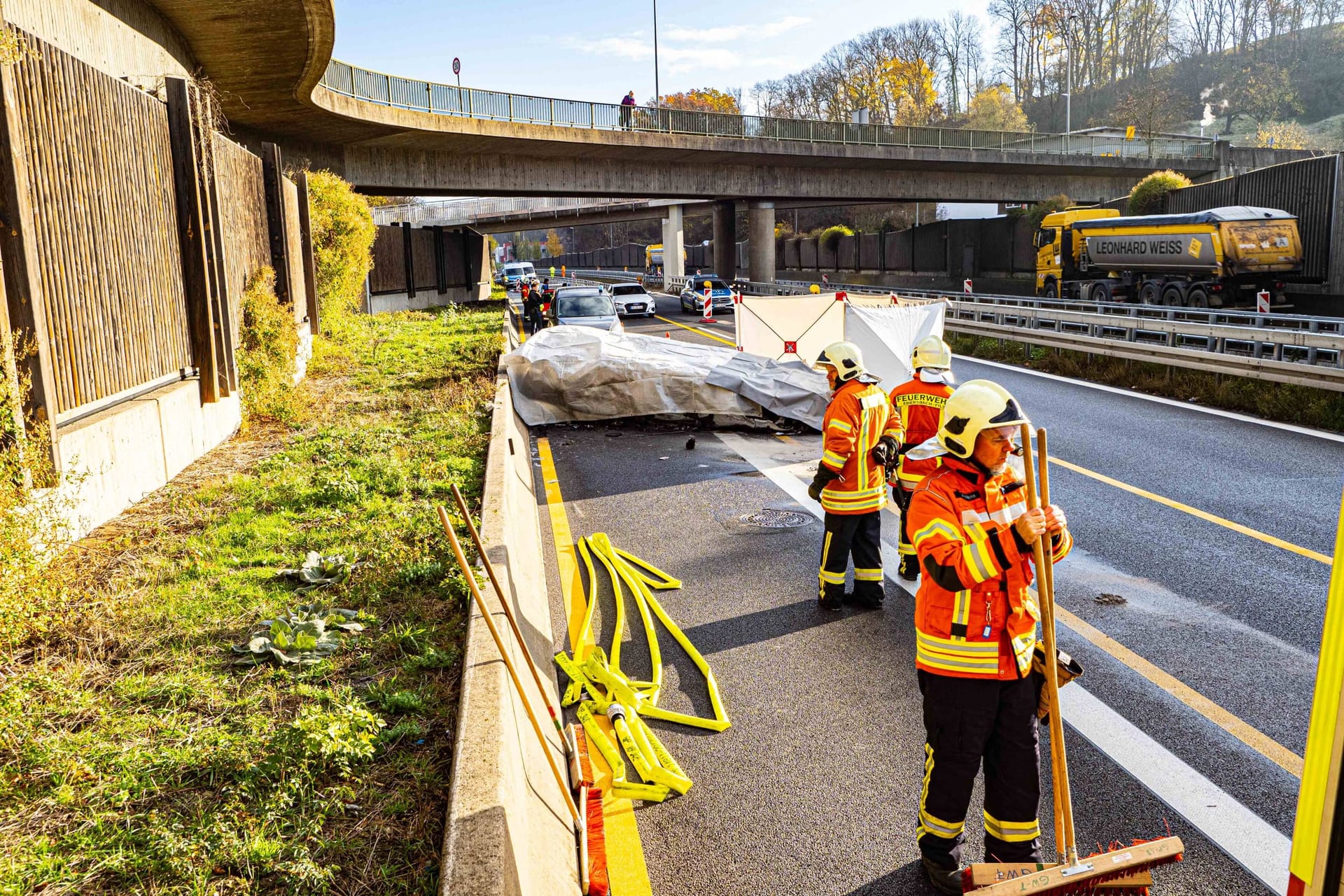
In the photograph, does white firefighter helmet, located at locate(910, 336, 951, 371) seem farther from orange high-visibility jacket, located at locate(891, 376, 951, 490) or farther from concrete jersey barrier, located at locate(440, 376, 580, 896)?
concrete jersey barrier, located at locate(440, 376, 580, 896)

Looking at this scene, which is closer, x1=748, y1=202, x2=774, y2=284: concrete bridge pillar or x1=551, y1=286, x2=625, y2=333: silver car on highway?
x1=551, y1=286, x2=625, y2=333: silver car on highway

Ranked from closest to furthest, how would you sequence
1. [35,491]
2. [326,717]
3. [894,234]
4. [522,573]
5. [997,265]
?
[326,717] < [35,491] < [522,573] < [997,265] < [894,234]

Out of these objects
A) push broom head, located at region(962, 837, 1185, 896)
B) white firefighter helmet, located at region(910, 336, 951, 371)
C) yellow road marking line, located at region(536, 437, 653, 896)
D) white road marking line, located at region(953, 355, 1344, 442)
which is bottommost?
yellow road marking line, located at region(536, 437, 653, 896)

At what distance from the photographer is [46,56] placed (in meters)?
7.08

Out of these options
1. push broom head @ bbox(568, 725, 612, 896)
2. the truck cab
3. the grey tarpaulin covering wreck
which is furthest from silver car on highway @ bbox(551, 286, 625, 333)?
push broom head @ bbox(568, 725, 612, 896)

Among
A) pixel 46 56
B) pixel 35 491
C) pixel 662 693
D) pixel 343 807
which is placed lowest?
pixel 662 693

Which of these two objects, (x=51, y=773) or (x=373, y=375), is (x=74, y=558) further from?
(x=373, y=375)

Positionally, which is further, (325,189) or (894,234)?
(894,234)

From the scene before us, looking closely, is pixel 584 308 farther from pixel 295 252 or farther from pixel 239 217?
pixel 239 217

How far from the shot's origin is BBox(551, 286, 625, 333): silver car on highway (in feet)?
85.4

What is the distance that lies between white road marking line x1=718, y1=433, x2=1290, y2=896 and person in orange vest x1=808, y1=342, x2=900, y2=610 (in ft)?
5.85

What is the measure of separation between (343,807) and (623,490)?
7.32 metres

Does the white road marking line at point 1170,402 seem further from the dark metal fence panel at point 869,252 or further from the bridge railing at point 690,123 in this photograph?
the dark metal fence panel at point 869,252

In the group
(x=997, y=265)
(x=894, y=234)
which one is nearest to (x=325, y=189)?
(x=997, y=265)
